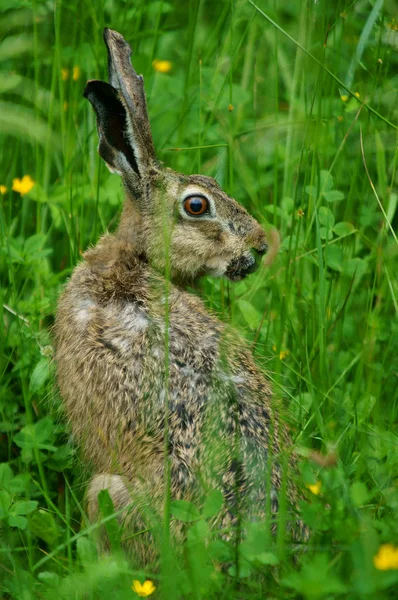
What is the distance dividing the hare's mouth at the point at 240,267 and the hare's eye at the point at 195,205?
261 millimetres

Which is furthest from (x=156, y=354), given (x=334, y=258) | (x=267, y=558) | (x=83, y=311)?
(x=334, y=258)

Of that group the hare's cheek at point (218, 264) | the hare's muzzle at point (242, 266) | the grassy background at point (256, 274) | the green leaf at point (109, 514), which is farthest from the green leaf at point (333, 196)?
the green leaf at point (109, 514)

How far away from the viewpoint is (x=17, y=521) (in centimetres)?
366

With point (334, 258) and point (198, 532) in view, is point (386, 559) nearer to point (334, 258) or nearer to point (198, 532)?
point (198, 532)

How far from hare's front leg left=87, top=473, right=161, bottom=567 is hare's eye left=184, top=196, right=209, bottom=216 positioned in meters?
1.18

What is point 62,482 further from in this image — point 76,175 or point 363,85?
point 363,85

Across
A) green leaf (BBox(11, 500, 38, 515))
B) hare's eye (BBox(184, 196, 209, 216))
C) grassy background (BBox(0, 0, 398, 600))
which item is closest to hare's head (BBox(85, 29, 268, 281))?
hare's eye (BBox(184, 196, 209, 216))

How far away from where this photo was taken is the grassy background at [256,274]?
3137 millimetres

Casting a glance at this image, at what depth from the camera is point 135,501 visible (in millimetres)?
3424

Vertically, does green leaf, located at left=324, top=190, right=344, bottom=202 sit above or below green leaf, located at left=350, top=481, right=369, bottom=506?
above

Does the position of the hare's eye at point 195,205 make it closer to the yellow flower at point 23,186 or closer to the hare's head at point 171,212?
the hare's head at point 171,212

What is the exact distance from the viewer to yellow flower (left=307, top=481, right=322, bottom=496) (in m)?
3.21

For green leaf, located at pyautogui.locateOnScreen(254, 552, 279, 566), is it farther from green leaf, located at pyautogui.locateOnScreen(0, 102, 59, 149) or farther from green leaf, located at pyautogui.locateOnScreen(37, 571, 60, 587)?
green leaf, located at pyautogui.locateOnScreen(0, 102, 59, 149)

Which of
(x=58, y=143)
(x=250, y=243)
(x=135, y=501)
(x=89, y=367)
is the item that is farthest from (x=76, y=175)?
(x=135, y=501)
